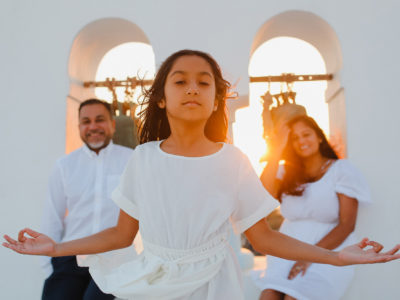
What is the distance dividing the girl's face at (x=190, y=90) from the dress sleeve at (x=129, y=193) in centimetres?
22

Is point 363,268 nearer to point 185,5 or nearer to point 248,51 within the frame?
point 248,51

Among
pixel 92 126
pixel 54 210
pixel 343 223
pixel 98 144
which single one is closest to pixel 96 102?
pixel 92 126

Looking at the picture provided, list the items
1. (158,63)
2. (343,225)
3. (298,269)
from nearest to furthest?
(298,269) < (343,225) < (158,63)

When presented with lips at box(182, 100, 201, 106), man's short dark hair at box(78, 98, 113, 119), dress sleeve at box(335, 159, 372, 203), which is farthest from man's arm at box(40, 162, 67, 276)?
dress sleeve at box(335, 159, 372, 203)

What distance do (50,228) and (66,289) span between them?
0.40 m

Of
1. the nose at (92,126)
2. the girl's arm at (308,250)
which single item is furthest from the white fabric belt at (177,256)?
the nose at (92,126)

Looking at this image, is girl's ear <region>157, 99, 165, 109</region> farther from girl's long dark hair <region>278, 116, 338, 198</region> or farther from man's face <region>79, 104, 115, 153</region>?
girl's long dark hair <region>278, 116, 338, 198</region>

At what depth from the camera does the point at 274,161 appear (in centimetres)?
227

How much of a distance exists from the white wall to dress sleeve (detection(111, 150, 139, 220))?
1311 mm

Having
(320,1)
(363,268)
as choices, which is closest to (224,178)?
(363,268)

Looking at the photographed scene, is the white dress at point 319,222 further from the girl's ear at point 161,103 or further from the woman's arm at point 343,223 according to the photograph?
the girl's ear at point 161,103

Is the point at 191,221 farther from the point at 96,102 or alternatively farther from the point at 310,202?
the point at 96,102

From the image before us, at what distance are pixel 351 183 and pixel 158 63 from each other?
1.39 metres

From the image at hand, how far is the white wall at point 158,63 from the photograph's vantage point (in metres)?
2.33
